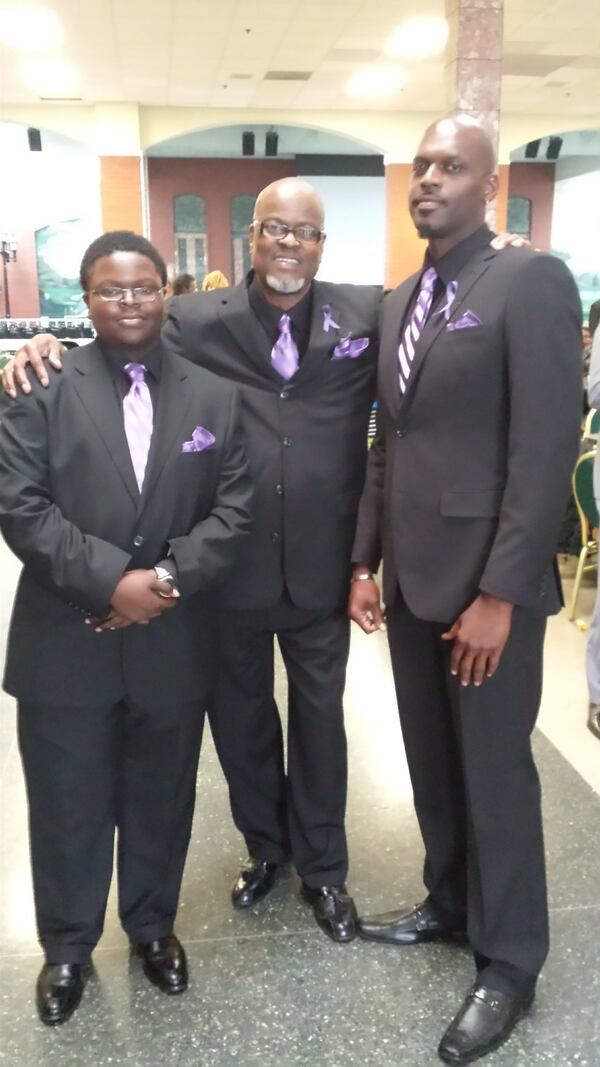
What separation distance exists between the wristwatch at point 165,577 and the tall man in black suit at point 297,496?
1.09ft

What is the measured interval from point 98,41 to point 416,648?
33.1ft

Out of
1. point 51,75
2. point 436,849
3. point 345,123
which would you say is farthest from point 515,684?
point 345,123

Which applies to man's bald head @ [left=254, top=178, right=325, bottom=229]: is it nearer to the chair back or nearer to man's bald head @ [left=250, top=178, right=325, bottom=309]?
man's bald head @ [left=250, top=178, right=325, bottom=309]

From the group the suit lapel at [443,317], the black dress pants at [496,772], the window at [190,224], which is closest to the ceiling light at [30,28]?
the window at [190,224]

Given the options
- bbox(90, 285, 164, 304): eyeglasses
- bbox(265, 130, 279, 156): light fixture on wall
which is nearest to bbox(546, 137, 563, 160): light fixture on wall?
bbox(265, 130, 279, 156): light fixture on wall

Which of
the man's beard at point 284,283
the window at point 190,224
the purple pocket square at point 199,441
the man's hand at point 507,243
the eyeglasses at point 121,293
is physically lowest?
the purple pocket square at point 199,441

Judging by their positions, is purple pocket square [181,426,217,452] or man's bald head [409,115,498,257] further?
purple pocket square [181,426,217,452]

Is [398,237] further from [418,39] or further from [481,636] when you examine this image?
[481,636]

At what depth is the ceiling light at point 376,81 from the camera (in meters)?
11.3

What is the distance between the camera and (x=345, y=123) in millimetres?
13797

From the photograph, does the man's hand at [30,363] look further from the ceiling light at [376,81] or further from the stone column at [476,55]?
the ceiling light at [376,81]

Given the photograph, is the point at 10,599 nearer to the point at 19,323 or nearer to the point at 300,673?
the point at 300,673

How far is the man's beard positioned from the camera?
1.89m

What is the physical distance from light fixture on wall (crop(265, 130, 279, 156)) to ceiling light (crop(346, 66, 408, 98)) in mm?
3774
